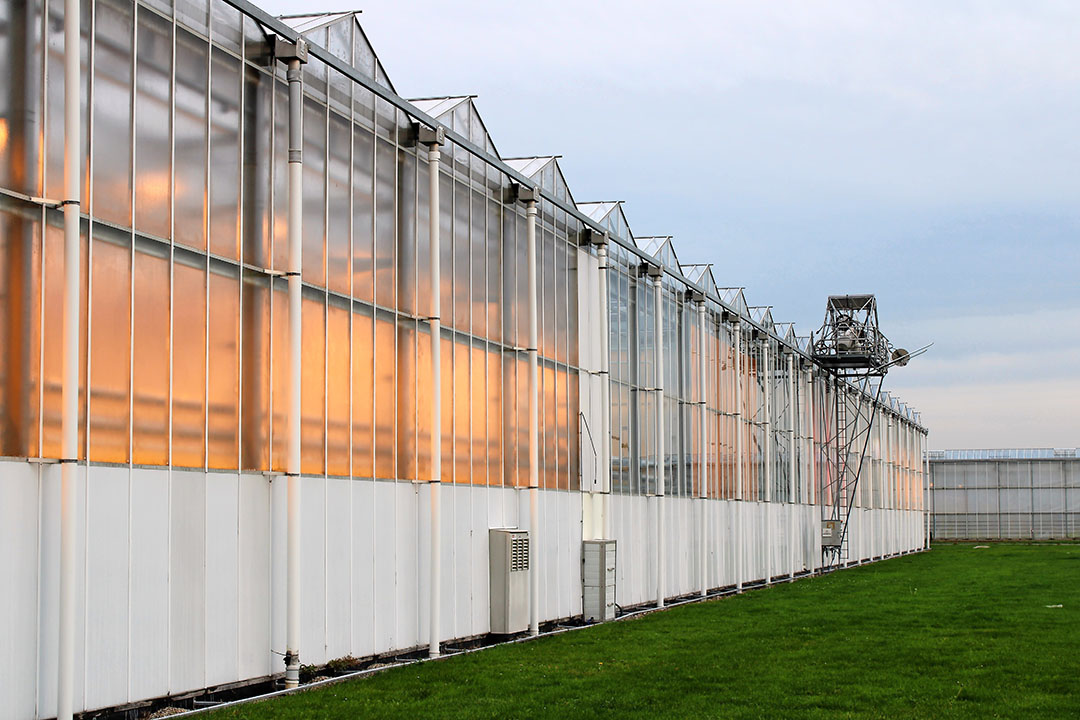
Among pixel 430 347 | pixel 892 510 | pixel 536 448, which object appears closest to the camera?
pixel 430 347

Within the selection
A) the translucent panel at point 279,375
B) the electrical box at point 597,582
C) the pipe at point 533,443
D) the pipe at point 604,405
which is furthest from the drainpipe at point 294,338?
the pipe at point 604,405

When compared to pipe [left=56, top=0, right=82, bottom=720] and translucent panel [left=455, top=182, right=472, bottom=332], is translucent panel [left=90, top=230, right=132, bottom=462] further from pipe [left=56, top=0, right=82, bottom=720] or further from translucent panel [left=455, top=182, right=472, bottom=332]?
translucent panel [left=455, top=182, right=472, bottom=332]

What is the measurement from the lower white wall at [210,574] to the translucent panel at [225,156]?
11.5 feet

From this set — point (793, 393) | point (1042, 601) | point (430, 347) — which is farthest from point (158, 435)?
point (793, 393)

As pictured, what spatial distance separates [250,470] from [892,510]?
249ft

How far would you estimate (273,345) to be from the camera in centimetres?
2025

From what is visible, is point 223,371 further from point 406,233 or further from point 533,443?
point 533,443

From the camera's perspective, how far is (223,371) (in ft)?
62.6

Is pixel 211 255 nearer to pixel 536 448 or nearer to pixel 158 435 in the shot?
pixel 158 435

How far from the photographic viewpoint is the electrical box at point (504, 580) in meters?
27.8

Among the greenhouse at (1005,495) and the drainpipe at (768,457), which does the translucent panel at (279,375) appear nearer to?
the drainpipe at (768,457)

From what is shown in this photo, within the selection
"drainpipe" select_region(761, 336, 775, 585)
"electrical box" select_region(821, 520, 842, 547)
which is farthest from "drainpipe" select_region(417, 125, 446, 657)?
"electrical box" select_region(821, 520, 842, 547)

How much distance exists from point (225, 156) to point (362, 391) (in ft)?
17.5

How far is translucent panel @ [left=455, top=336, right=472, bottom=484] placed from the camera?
26969 mm
